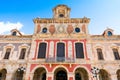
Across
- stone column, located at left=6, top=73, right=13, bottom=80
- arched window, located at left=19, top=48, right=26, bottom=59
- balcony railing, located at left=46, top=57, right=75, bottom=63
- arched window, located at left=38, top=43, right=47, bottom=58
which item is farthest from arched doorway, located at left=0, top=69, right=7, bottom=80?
balcony railing, located at left=46, top=57, right=75, bottom=63

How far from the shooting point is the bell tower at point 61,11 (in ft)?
88.4

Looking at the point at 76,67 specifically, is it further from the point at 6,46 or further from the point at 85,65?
the point at 6,46

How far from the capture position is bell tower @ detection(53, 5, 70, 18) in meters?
26.9

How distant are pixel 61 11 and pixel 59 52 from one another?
9.97m

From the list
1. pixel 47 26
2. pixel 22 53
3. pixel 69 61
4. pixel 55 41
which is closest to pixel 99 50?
pixel 69 61

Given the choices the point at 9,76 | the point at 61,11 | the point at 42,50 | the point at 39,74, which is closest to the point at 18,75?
the point at 9,76

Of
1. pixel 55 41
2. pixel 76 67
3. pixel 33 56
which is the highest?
pixel 55 41

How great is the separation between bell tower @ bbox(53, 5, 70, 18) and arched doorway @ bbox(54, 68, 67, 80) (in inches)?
435

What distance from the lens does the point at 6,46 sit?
2309 cm

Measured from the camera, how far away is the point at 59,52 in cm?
2147

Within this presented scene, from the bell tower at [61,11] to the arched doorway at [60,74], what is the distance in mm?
11050

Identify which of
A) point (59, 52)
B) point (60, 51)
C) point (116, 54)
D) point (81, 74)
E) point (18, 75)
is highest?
point (60, 51)

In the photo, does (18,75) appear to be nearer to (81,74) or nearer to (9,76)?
(9,76)

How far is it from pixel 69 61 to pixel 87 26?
26.1 ft
